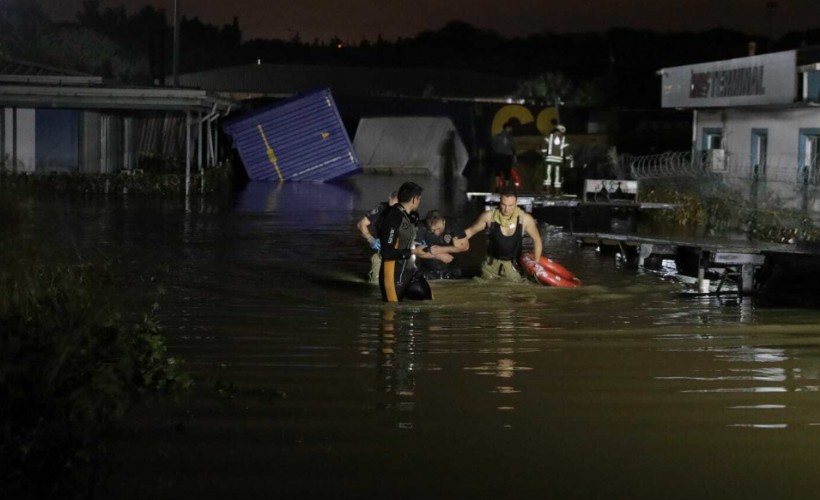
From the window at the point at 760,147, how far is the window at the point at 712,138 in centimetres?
231

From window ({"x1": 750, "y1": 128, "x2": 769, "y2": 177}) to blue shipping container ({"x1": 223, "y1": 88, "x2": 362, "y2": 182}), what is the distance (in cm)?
1455

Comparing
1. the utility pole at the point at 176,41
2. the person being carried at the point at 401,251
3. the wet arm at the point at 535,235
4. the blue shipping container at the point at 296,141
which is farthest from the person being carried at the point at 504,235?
the utility pole at the point at 176,41

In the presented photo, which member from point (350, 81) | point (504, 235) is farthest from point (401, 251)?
point (350, 81)

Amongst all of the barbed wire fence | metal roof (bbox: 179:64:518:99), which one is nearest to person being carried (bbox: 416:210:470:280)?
the barbed wire fence

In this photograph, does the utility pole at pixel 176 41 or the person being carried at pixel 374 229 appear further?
the utility pole at pixel 176 41

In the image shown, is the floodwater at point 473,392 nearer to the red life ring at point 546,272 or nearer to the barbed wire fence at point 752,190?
the red life ring at point 546,272

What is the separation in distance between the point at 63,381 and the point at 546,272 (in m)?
8.28

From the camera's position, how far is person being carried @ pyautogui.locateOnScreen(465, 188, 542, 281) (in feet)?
51.5

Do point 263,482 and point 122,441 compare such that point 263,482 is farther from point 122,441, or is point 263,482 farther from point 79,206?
point 79,206

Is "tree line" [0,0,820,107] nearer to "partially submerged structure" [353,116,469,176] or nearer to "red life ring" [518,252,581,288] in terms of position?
"partially submerged structure" [353,116,469,176]

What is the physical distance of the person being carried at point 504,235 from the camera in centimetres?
1570

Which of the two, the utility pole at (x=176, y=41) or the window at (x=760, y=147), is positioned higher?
the utility pole at (x=176, y=41)

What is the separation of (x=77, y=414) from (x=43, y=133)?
25869mm

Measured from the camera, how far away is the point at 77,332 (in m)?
8.79
